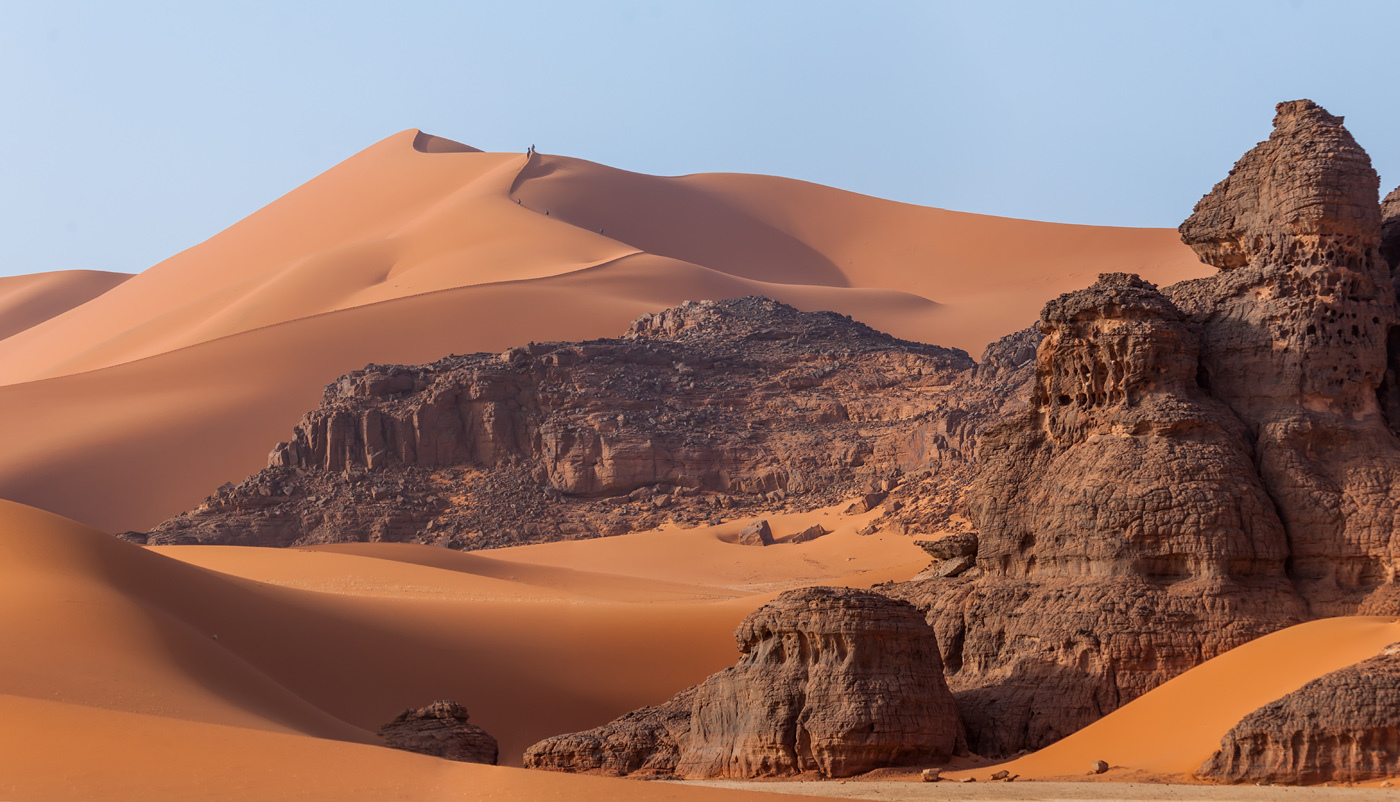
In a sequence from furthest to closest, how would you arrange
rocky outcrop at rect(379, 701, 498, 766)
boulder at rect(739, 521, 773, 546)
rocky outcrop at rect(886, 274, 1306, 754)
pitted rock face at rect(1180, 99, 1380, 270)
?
boulder at rect(739, 521, 773, 546), rocky outcrop at rect(379, 701, 498, 766), pitted rock face at rect(1180, 99, 1380, 270), rocky outcrop at rect(886, 274, 1306, 754)

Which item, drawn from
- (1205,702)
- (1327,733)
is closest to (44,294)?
(1205,702)

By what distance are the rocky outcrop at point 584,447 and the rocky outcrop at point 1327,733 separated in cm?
2879

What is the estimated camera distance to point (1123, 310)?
15.4 m

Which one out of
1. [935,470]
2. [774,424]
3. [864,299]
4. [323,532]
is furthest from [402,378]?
[864,299]

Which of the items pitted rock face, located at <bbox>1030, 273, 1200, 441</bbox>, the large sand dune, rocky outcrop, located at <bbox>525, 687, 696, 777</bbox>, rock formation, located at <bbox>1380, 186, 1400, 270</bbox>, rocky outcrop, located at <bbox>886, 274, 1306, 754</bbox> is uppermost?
the large sand dune

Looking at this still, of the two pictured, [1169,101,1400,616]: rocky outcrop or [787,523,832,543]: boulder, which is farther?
[787,523,832,543]: boulder

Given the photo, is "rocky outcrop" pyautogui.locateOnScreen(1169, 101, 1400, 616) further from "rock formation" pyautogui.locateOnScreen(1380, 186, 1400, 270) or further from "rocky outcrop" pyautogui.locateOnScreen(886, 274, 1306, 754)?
"rock formation" pyautogui.locateOnScreen(1380, 186, 1400, 270)

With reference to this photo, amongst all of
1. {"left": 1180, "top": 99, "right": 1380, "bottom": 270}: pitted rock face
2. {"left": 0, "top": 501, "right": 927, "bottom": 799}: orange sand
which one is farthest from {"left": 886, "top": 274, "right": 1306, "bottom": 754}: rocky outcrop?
{"left": 0, "top": 501, "right": 927, "bottom": 799}: orange sand

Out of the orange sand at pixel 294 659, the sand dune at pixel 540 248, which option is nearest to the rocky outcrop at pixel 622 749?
the orange sand at pixel 294 659

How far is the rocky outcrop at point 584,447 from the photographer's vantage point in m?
44.1

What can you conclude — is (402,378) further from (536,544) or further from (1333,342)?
(1333,342)

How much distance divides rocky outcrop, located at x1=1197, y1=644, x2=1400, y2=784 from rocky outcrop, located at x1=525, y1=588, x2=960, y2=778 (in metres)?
2.73

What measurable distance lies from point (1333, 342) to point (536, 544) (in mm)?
31127

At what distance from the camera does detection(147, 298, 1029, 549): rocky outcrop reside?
145 ft
